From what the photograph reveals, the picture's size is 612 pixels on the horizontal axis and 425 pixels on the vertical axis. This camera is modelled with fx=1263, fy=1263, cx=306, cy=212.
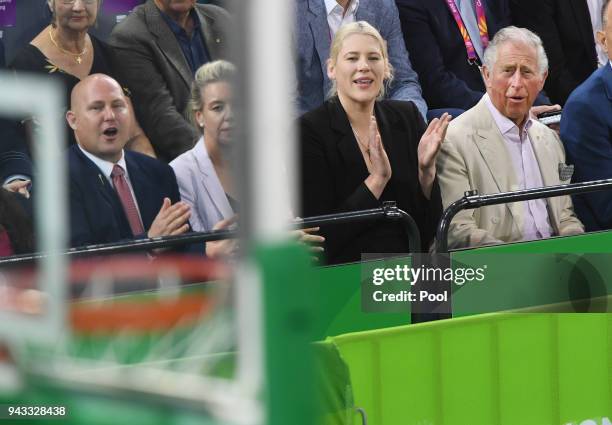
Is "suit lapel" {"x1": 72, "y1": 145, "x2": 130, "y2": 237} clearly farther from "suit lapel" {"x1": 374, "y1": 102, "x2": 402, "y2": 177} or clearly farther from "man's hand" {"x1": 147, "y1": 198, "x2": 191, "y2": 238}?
"suit lapel" {"x1": 374, "y1": 102, "x2": 402, "y2": 177}

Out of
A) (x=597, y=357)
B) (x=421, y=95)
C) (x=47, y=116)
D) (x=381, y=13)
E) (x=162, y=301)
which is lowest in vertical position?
(x=597, y=357)

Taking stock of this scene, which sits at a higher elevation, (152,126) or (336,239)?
(152,126)

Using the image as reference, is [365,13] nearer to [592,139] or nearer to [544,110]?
[544,110]

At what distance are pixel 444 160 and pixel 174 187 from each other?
153 cm

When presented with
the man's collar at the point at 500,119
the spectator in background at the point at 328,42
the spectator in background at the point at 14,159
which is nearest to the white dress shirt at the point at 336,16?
the spectator in background at the point at 328,42

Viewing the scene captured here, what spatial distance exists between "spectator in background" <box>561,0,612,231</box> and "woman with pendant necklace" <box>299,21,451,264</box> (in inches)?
33.9

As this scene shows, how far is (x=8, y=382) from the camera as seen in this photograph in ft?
6.97

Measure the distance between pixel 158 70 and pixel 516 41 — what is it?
6.63ft

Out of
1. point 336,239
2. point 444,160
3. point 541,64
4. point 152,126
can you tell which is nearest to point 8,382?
point 152,126

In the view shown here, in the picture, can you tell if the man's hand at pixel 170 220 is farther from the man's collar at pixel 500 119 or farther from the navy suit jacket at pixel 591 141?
the navy suit jacket at pixel 591 141

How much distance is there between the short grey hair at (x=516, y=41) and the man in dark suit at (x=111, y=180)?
1.92 meters

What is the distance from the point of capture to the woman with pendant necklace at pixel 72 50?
306 centimetres

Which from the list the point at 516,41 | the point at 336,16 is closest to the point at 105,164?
the point at 336,16

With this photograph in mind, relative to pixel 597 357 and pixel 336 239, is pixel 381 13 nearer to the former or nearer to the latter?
pixel 336 239
